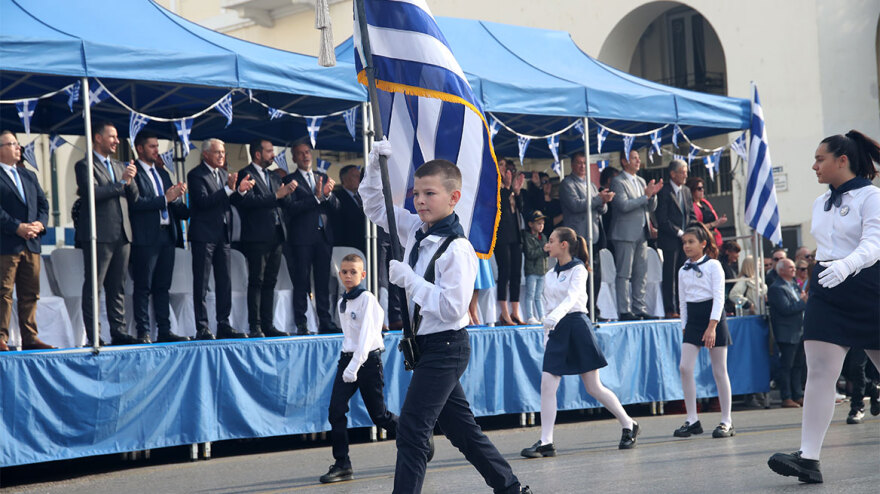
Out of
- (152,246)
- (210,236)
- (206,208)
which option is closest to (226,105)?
(206,208)

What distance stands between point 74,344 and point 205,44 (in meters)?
3.10

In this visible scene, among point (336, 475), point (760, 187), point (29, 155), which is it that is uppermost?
point (29, 155)

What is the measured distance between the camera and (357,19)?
6.05 metres

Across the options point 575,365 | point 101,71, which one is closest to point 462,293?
point 575,365

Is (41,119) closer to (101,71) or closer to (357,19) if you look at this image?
(101,71)

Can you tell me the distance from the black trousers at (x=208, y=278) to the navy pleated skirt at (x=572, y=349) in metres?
3.25

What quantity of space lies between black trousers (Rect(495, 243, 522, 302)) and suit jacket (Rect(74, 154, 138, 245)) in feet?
15.0

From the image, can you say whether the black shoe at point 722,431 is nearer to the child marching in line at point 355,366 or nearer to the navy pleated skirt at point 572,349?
the navy pleated skirt at point 572,349

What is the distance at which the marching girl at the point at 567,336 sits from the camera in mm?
8977

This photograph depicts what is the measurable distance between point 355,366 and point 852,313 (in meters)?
3.53

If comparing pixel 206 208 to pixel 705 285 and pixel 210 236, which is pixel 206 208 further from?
pixel 705 285

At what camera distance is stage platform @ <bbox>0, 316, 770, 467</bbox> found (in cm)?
875

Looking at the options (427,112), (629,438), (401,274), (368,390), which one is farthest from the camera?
(629,438)

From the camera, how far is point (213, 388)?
9.80m
